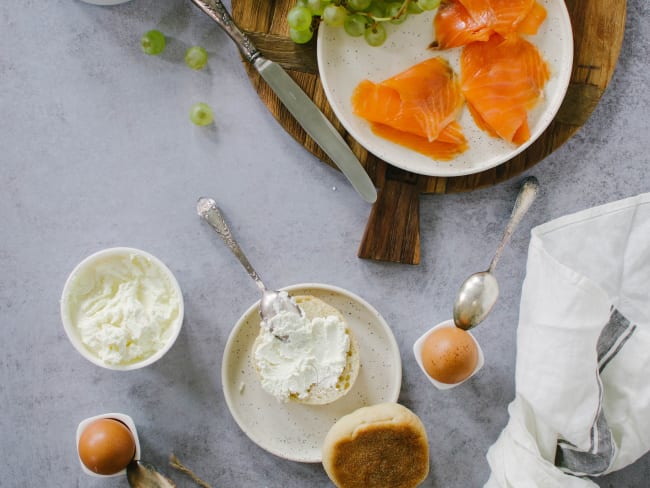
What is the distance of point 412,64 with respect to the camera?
1.27 metres

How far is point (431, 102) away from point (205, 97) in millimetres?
488

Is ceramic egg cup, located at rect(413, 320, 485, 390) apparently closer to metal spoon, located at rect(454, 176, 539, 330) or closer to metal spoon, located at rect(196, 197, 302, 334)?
metal spoon, located at rect(454, 176, 539, 330)

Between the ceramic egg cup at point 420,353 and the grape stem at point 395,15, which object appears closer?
the grape stem at point 395,15

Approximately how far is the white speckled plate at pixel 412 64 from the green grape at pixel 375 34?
0.15 feet

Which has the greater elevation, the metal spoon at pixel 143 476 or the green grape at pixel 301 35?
the green grape at pixel 301 35

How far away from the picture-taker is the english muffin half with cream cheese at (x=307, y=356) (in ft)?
3.95

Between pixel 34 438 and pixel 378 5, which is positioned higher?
pixel 378 5

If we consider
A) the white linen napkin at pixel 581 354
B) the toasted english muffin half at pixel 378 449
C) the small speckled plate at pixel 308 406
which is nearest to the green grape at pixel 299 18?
the small speckled plate at pixel 308 406

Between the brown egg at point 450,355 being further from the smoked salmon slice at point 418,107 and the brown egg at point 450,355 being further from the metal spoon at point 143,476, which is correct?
the metal spoon at point 143,476

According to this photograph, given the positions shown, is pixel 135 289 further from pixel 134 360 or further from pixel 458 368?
pixel 458 368

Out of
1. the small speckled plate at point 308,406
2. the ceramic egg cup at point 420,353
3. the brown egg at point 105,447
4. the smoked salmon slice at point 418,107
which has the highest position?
the smoked salmon slice at point 418,107

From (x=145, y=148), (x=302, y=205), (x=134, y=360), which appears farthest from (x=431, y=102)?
(x=134, y=360)

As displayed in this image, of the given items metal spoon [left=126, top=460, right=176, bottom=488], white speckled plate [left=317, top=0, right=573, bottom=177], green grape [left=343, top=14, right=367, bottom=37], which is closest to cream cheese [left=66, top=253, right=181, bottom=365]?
metal spoon [left=126, top=460, right=176, bottom=488]

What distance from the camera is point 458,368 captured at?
3.93ft
